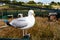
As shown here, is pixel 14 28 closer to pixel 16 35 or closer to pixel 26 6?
pixel 16 35

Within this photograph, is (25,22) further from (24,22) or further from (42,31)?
(42,31)

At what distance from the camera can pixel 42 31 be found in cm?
271

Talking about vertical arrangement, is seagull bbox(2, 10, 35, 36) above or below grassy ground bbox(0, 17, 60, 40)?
above

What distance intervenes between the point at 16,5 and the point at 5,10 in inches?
9.7

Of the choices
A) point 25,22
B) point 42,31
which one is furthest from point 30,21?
point 42,31

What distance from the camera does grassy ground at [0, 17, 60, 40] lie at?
8.82ft

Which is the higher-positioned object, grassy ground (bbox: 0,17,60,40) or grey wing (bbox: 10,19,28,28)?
grey wing (bbox: 10,19,28,28)

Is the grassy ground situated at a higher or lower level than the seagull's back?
lower

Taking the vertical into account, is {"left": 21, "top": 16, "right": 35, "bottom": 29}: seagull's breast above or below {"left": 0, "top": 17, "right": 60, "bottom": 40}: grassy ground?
above

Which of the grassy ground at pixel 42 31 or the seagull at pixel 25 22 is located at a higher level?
the seagull at pixel 25 22

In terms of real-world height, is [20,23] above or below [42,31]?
above

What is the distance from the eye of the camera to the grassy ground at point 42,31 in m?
2.69

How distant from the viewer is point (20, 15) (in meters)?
2.75

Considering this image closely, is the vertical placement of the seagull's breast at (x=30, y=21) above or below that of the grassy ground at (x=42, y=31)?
above
